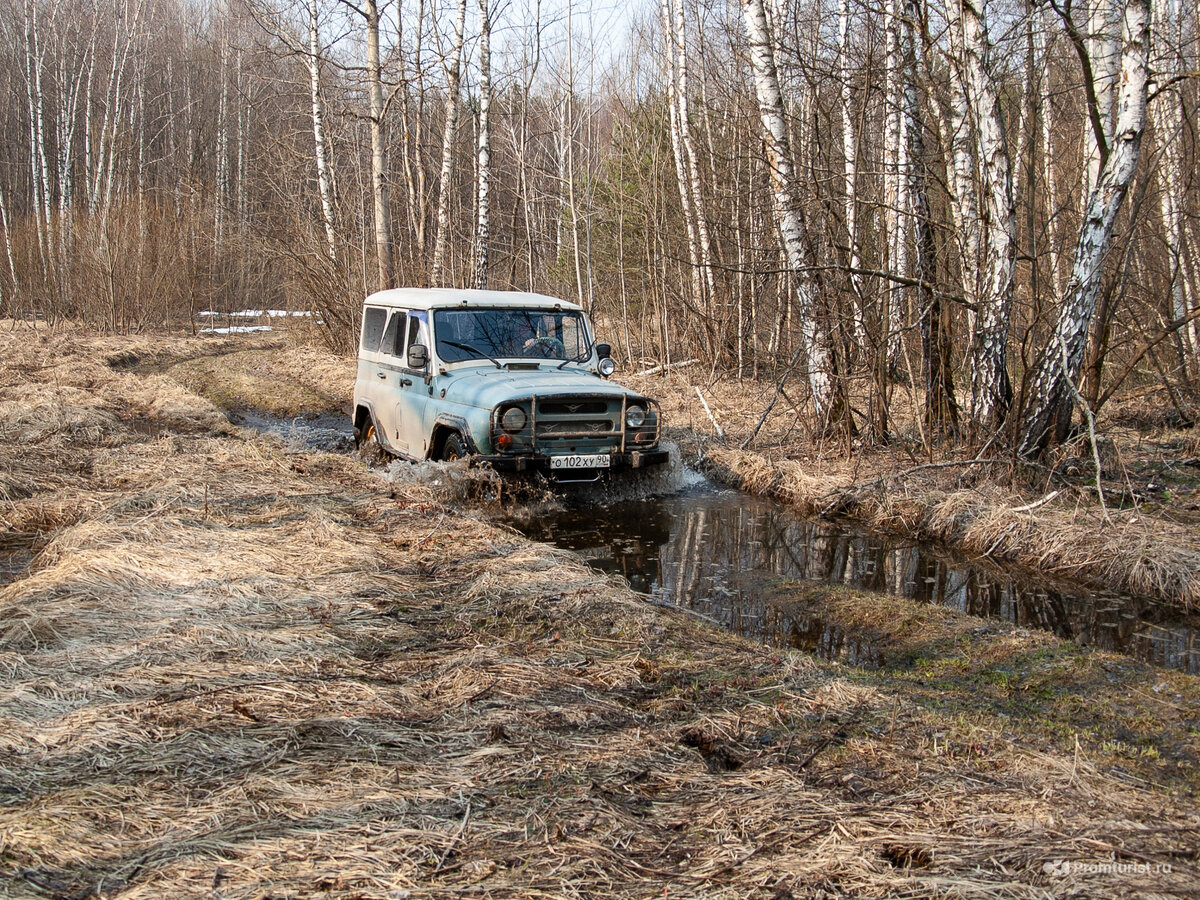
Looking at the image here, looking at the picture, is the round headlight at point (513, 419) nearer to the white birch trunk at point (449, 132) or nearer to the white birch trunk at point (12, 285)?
the white birch trunk at point (449, 132)

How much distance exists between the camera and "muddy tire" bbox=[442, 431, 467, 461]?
7.92 metres

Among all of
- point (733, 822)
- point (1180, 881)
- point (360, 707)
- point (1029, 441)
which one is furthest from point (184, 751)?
point (1029, 441)

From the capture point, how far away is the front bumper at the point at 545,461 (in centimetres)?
760

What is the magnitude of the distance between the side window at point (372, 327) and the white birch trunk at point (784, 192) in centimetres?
429

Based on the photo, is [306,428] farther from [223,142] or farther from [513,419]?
[223,142]

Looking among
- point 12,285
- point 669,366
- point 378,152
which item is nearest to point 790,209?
point 669,366

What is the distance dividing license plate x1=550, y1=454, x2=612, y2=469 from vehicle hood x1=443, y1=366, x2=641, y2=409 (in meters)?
0.55

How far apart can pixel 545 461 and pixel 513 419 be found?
0.48m

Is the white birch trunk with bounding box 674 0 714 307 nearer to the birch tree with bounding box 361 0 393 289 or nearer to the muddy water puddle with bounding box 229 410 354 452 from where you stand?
the birch tree with bounding box 361 0 393 289

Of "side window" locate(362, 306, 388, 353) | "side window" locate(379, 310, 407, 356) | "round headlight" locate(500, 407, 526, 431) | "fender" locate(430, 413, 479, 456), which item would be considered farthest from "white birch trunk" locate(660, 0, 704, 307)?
"round headlight" locate(500, 407, 526, 431)

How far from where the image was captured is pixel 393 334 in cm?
924

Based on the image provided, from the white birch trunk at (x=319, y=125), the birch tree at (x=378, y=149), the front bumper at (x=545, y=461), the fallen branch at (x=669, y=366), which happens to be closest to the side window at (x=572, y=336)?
the front bumper at (x=545, y=461)

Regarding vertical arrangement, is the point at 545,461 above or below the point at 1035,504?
above

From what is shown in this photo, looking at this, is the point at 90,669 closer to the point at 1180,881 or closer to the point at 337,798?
the point at 337,798
